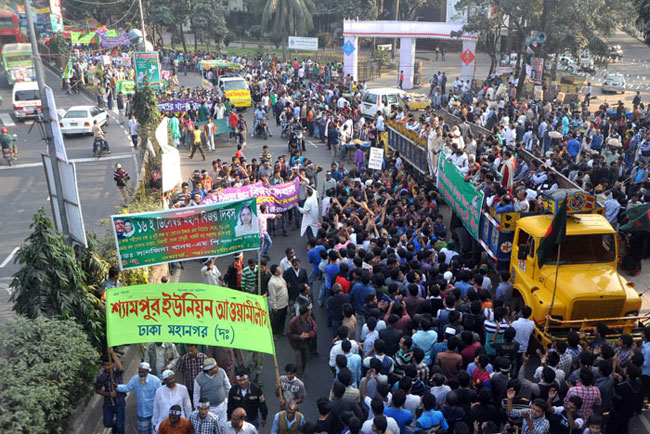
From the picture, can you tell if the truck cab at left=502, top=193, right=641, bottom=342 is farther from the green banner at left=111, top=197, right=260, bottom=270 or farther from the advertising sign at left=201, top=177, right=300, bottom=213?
the advertising sign at left=201, top=177, right=300, bottom=213

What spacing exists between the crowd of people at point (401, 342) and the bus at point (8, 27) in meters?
47.7

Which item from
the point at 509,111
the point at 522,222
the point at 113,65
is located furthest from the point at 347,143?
the point at 113,65

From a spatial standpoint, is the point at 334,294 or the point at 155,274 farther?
the point at 155,274

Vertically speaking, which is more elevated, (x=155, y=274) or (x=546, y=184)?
(x=546, y=184)

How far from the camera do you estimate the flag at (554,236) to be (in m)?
9.11

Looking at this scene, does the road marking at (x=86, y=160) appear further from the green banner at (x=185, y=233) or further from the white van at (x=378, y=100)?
the green banner at (x=185, y=233)

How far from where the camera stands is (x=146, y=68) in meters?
25.5

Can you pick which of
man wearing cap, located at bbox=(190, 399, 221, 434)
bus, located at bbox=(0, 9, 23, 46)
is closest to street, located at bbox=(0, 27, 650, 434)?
man wearing cap, located at bbox=(190, 399, 221, 434)

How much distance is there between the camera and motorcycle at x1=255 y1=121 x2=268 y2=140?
27820mm

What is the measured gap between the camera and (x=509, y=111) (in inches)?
1012

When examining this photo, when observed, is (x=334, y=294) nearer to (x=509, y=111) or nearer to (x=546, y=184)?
(x=546, y=184)

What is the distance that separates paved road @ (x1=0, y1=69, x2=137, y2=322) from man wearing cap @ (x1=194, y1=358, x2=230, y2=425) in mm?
6671

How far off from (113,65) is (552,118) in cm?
3576

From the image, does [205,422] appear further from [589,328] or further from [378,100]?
[378,100]
